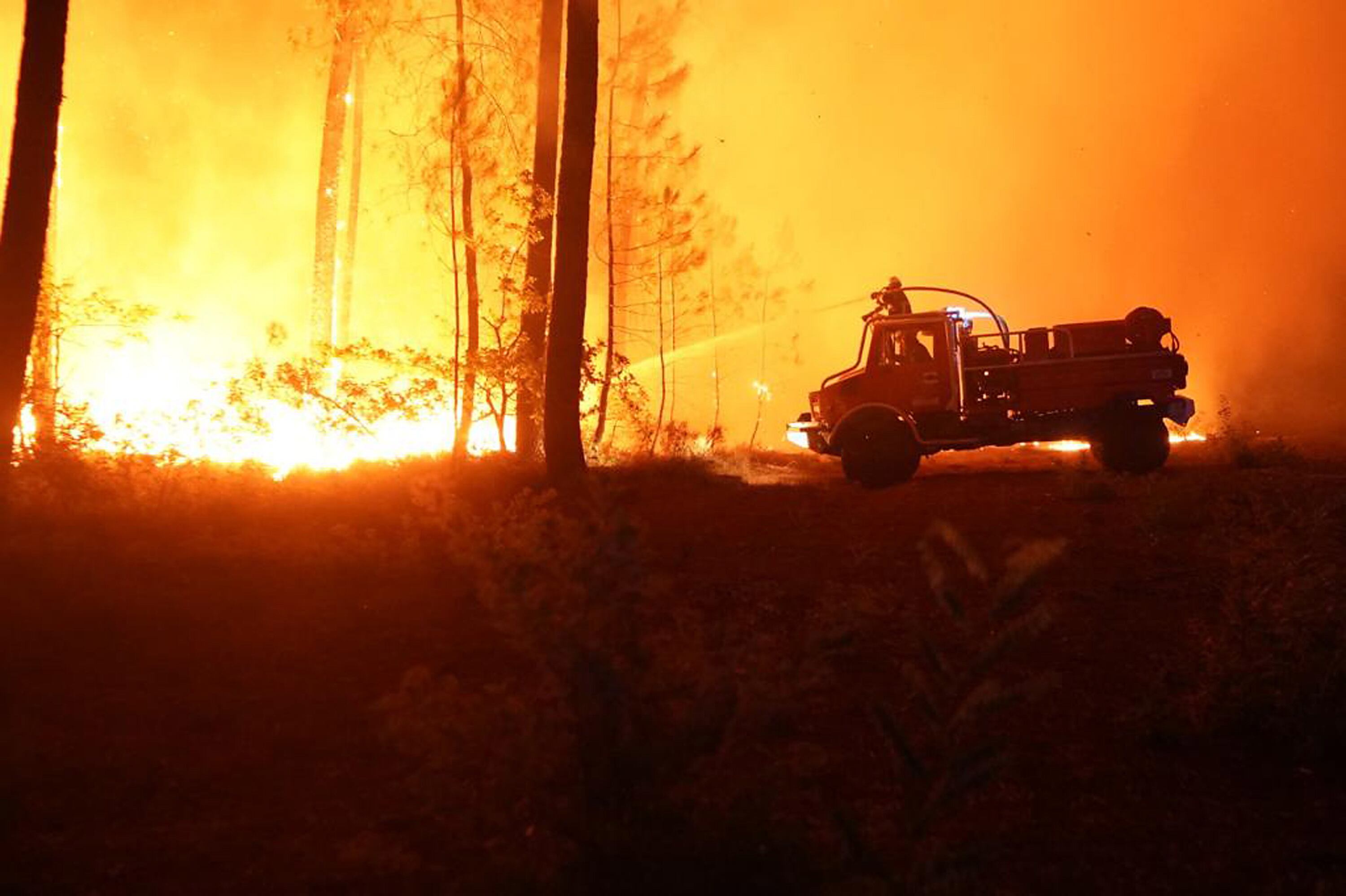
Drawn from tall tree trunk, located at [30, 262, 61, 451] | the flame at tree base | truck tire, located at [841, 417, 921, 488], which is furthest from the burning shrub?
tall tree trunk, located at [30, 262, 61, 451]

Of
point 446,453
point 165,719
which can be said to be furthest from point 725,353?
point 165,719

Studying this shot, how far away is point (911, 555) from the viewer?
34.0ft

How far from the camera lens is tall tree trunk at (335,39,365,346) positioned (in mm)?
27375

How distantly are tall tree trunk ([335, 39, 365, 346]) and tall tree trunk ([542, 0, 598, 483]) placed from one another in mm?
13559

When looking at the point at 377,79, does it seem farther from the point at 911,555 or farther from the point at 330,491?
the point at 911,555

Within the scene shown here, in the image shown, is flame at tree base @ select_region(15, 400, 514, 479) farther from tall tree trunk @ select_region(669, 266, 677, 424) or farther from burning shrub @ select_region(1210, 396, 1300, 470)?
burning shrub @ select_region(1210, 396, 1300, 470)

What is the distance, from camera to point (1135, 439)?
15.9m

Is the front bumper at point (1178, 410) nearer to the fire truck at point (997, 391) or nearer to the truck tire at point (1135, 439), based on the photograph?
the fire truck at point (997, 391)

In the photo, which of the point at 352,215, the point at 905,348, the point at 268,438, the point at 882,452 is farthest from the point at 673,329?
the point at 352,215

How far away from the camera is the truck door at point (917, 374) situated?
612 inches

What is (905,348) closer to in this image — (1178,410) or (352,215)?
(1178,410)

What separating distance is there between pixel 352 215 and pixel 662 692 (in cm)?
2959

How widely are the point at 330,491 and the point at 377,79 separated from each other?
2077 centimetres

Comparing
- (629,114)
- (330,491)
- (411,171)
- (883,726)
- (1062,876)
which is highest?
(629,114)
